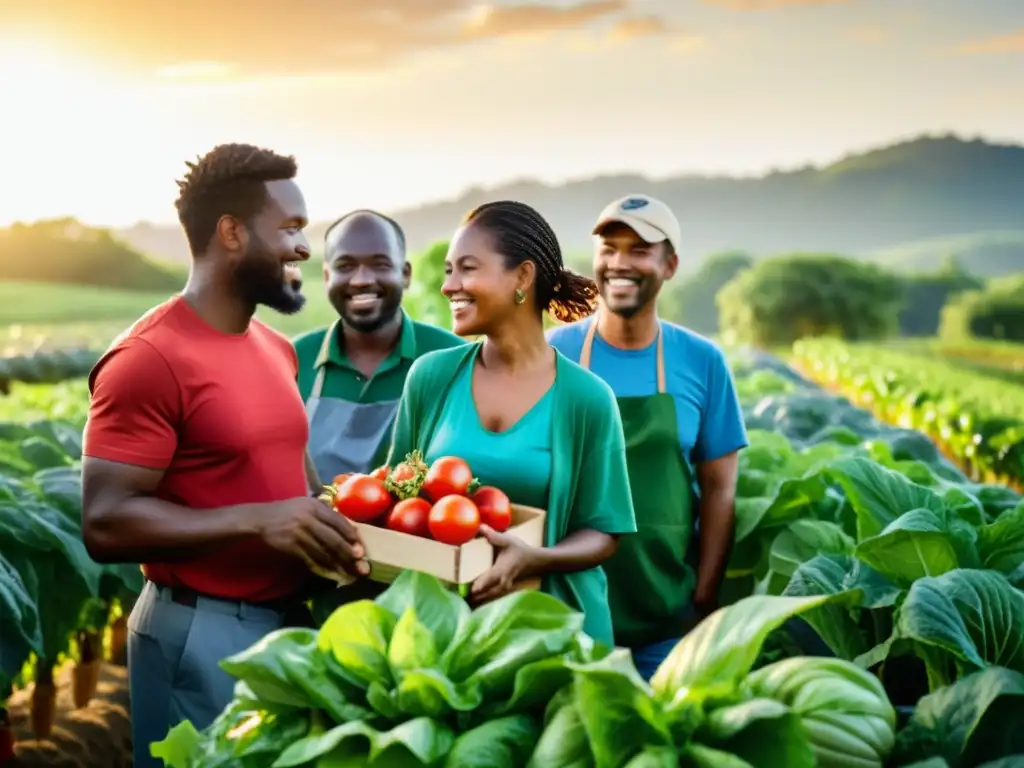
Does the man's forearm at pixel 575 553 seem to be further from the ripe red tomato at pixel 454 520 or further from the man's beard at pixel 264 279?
the man's beard at pixel 264 279

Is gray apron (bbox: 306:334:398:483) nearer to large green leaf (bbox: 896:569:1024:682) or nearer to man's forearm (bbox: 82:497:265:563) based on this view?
man's forearm (bbox: 82:497:265:563)

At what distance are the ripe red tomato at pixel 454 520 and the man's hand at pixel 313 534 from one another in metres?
0.17

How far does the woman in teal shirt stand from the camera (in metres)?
2.55

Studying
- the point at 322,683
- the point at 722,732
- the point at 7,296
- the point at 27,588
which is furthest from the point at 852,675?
the point at 7,296

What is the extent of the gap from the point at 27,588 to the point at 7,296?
4686 centimetres

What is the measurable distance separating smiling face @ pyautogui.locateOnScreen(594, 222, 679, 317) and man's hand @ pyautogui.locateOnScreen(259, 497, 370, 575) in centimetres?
138

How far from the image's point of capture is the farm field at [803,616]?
1538 millimetres

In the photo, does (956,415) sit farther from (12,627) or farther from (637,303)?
(12,627)

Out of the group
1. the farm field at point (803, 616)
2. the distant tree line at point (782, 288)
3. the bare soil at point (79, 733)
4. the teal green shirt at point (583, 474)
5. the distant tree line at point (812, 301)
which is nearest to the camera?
the farm field at point (803, 616)

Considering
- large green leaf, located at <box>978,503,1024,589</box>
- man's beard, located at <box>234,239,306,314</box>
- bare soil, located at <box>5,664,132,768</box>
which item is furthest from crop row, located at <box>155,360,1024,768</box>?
bare soil, located at <box>5,664,132,768</box>

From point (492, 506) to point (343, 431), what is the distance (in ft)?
4.31

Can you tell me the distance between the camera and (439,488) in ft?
7.84

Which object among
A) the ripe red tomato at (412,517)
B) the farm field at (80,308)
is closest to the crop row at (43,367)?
the farm field at (80,308)

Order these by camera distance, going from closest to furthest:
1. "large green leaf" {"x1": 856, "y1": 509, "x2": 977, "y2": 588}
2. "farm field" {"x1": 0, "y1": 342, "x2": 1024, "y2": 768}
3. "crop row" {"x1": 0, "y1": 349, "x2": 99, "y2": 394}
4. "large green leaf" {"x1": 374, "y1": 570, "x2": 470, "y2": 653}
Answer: "farm field" {"x1": 0, "y1": 342, "x2": 1024, "y2": 768} → "large green leaf" {"x1": 374, "y1": 570, "x2": 470, "y2": 653} → "large green leaf" {"x1": 856, "y1": 509, "x2": 977, "y2": 588} → "crop row" {"x1": 0, "y1": 349, "x2": 99, "y2": 394}
